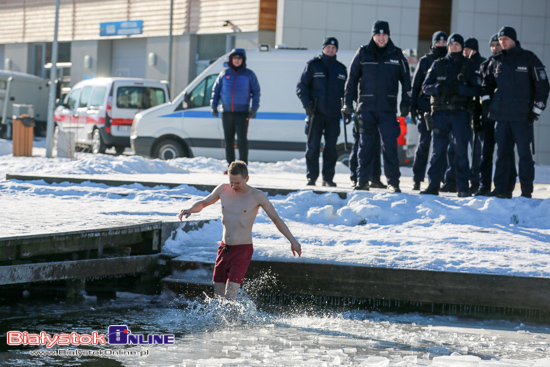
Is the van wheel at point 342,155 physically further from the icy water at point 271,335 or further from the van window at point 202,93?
the icy water at point 271,335

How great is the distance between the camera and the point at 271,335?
5.65m

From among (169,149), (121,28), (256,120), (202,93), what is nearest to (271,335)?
(256,120)

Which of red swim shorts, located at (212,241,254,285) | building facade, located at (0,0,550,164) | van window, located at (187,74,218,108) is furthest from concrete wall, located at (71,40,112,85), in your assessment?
red swim shorts, located at (212,241,254,285)

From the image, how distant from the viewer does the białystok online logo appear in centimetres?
537

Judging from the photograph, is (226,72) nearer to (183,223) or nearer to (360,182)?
(360,182)

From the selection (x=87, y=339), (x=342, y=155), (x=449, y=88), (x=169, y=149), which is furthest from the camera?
(x=169, y=149)

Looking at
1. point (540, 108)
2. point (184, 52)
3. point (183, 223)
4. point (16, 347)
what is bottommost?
point (16, 347)

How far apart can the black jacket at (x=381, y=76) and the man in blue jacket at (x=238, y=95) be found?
2247 mm

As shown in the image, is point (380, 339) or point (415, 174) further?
point (415, 174)

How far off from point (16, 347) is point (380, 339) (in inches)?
A: 93.2

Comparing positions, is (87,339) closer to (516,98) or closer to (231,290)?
(231,290)

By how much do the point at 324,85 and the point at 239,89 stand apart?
1.59m

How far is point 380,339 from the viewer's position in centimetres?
563

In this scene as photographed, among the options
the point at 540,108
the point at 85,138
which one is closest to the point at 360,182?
the point at 540,108
